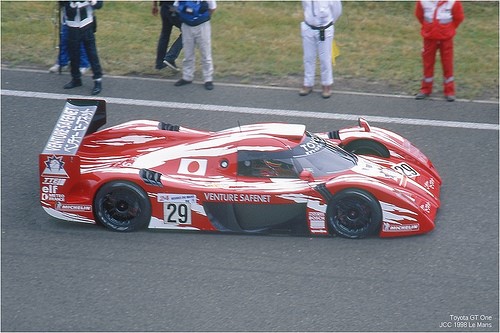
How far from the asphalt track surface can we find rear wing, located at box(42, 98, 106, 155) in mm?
829

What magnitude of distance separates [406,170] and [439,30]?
3.39 meters

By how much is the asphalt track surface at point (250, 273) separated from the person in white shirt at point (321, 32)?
7.11ft

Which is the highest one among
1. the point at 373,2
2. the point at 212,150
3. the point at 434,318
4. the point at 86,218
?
the point at 373,2

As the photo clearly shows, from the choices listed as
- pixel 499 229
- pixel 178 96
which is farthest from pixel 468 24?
pixel 499 229

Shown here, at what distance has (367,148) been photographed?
10.5m

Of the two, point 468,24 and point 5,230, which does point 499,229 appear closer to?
point 5,230

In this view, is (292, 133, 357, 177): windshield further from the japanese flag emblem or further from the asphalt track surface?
the japanese flag emblem

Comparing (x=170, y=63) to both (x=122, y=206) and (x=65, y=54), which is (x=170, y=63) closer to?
(x=65, y=54)

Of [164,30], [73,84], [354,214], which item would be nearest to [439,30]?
[164,30]

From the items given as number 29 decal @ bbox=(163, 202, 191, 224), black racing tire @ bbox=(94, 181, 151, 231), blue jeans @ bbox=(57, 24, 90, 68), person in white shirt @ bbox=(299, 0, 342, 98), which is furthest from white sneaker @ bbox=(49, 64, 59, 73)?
number 29 decal @ bbox=(163, 202, 191, 224)

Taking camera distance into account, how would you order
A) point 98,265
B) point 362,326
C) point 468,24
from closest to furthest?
point 362,326 → point 98,265 → point 468,24

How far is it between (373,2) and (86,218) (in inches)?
352

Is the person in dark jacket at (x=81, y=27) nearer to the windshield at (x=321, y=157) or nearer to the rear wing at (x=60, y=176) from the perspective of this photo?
the rear wing at (x=60, y=176)

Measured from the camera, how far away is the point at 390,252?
9.31 metres
